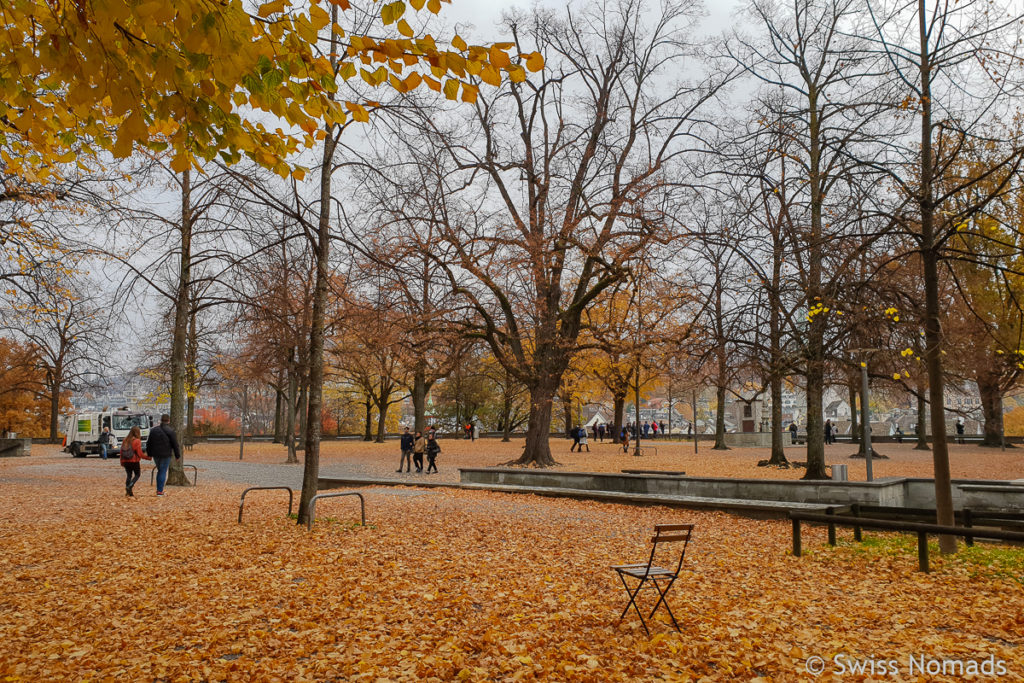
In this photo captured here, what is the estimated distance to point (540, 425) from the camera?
24281 millimetres

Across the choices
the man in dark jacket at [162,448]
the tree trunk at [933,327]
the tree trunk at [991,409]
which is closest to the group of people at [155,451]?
the man in dark jacket at [162,448]

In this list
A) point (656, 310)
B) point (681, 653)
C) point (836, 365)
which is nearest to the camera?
point (681, 653)

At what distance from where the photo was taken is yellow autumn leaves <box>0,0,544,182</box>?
12.7 feet

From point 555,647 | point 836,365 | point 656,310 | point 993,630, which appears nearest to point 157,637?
point 555,647

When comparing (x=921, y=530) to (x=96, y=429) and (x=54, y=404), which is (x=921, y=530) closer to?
(x=96, y=429)

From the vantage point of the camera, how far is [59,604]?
6316 mm

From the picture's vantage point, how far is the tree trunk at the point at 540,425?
76.7ft

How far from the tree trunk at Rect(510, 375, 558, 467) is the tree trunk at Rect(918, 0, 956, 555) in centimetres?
1499

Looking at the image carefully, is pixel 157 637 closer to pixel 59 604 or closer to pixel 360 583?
pixel 59 604

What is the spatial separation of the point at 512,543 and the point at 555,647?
439 centimetres

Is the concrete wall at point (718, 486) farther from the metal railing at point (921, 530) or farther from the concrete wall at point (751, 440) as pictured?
the concrete wall at point (751, 440)

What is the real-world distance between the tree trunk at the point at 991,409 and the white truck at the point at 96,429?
43.0 meters

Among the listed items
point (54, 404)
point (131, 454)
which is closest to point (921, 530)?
point (131, 454)

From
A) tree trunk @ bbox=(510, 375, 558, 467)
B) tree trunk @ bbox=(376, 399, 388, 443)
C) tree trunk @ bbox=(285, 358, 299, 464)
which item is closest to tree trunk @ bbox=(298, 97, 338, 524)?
tree trunk @ bbox=(510, 375, 558, 467)
